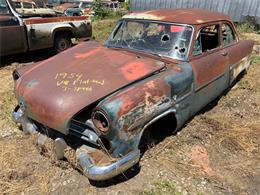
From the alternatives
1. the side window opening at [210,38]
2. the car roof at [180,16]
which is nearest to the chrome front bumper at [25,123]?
the car roof at [180,16]

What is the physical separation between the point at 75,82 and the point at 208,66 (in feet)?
6.11

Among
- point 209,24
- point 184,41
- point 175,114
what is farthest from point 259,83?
point 175,114

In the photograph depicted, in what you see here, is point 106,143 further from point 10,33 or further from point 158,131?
point 10,33

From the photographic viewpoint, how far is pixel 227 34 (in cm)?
521

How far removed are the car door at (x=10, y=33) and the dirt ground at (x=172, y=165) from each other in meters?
3.00

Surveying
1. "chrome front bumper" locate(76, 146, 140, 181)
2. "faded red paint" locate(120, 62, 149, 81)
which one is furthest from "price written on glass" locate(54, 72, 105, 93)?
"chrome front bumper" locate(76, 146, 140, 181)

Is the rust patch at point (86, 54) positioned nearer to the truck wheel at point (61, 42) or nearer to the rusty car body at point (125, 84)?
the rusty car body at point (125, 84)

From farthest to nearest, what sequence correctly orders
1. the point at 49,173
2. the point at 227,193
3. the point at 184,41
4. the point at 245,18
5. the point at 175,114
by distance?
1. the point at 245,18
2. the point at 184,41
3. the point at 175,114
4. the point at 49,173
5. the point at 227,193

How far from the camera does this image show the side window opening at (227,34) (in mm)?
5087

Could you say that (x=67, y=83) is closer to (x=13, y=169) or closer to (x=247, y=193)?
(x=13, y=169)

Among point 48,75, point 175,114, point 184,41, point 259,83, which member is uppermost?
point 184,41

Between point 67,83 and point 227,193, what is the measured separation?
2057mm

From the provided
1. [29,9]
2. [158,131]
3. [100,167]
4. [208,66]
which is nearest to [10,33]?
[29,9]

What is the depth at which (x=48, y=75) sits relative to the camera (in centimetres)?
367
